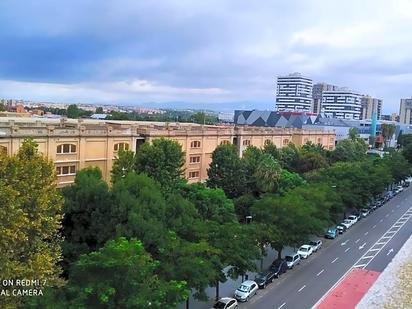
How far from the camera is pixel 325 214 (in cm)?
4584

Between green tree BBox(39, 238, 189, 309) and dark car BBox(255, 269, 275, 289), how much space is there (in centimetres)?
1677

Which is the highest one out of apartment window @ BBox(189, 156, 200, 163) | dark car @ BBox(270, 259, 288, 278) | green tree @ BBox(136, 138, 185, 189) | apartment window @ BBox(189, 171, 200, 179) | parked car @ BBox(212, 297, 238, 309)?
green tree @ BBox(136, 138, 185, 189)

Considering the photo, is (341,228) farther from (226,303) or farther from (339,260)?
(226,303)

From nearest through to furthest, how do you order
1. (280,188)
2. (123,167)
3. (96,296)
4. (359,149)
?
(96,296) → (123,167) → (280,188) → (359,149)

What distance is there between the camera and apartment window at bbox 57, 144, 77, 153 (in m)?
46.9

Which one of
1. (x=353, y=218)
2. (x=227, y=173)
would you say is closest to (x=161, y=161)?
(x=227, y=173)

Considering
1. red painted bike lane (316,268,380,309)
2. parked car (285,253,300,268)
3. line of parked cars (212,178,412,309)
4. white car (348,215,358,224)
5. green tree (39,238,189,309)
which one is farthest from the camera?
white car (348,215,358,224)

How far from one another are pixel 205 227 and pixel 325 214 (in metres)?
17.7

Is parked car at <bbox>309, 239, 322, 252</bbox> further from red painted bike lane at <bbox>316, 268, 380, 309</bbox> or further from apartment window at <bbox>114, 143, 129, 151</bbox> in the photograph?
apartment window at <bbox>114, 143, 129, 151</bbox>

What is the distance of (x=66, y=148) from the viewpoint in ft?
156

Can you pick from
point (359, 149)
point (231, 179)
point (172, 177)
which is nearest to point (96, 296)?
point (172, 177)

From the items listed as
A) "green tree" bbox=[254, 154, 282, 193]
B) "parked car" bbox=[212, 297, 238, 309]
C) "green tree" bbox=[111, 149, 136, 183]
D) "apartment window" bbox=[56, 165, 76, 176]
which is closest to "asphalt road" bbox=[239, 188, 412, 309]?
"parked car" bbox=[212, 297, 238, 309]

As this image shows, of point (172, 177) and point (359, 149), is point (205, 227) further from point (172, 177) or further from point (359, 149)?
point (359, 149)

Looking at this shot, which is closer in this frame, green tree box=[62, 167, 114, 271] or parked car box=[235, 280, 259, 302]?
green tree box=[62, 167, 114, 271]
